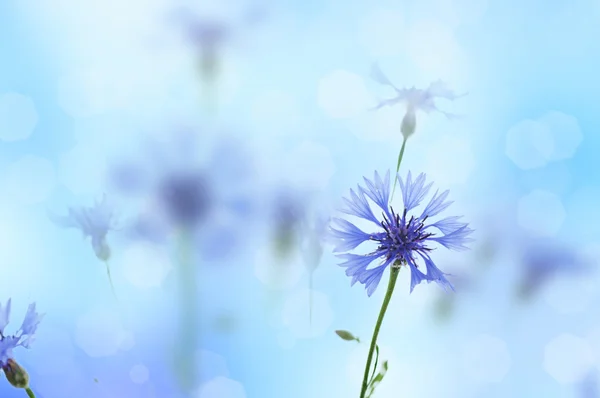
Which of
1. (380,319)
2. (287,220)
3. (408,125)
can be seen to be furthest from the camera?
(287,220)

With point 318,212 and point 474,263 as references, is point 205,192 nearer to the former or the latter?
point 318,212

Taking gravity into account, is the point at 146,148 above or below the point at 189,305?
above

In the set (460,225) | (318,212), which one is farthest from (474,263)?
(460,225)

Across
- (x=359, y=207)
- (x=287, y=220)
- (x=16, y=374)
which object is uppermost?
(x=287, y=220)

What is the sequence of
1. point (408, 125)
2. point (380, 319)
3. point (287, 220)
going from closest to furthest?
point (380, 319) → point (408, 125) → point (287, 220)

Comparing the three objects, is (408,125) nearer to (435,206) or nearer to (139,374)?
(435,206)

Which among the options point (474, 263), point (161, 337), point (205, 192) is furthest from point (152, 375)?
point (474, 263)

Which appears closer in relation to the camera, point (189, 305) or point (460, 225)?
point (460, 225)

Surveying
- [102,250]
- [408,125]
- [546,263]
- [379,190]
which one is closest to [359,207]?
[379,190]
